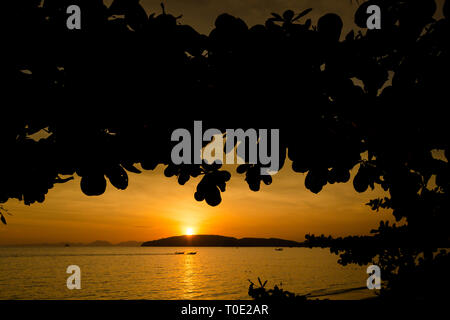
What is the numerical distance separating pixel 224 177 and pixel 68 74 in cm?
133

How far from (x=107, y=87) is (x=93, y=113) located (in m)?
0.17

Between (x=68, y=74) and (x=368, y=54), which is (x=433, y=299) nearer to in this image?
(x=368, y=54)

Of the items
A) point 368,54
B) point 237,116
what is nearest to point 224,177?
point 237,116

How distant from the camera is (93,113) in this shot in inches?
74.8

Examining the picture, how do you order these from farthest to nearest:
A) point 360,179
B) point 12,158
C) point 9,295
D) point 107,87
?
point 9,295 → point 360,179 → point 12,158 → point 107,87

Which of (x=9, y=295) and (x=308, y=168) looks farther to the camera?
(x=9, y=295)

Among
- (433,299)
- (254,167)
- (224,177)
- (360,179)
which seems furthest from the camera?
(254,167)

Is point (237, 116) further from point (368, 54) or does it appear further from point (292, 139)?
point (368, 54)

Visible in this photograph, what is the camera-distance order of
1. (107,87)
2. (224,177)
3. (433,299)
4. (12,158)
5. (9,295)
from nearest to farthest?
(107,87)
(12,158)
(433,299)
(224,177)
(9,295)

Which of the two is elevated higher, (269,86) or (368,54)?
(368,54)

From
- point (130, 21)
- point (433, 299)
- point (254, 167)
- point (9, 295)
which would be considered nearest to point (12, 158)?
point (130, 21)

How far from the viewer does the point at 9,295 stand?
53219mm

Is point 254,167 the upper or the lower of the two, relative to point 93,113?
lower

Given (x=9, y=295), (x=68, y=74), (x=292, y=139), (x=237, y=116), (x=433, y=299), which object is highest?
(x=68, y=74)
